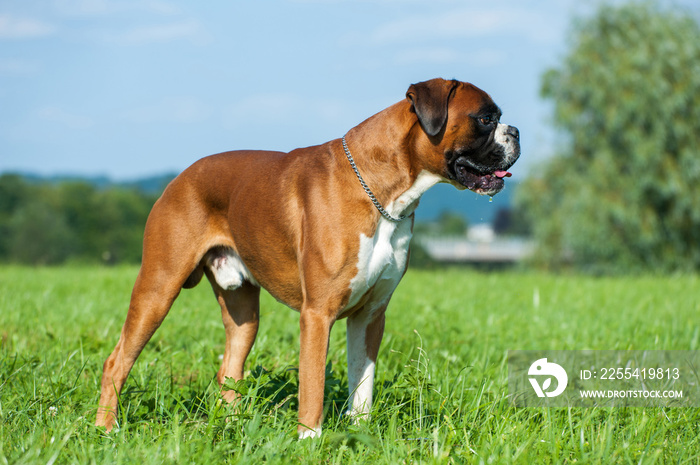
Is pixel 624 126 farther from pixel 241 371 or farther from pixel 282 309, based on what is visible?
pixel 241 371

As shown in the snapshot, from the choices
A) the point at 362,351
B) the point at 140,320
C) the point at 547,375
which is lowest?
the point at 547,375

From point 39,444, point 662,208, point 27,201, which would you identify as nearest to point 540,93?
point 662,208

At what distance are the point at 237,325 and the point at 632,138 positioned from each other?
1699cm

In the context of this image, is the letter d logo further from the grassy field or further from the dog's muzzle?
the dog's muzzle

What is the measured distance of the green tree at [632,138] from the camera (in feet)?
59.2

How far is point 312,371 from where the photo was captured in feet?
10.3

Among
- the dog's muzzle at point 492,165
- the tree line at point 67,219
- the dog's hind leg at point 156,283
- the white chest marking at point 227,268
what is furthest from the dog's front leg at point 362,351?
the tree line at point 67,219

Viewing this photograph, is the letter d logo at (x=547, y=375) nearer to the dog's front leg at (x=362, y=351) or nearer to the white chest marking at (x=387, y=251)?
the dog's front leg at (x=362, y=351)

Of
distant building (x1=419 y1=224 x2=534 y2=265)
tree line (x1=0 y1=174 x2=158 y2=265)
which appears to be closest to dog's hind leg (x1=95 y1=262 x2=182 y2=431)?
tree line (x1=0 y1=174 x2=158 y2=265)

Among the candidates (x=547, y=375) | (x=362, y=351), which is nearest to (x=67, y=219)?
(x=547, y=375)

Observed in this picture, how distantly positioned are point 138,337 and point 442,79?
2238 millimetres

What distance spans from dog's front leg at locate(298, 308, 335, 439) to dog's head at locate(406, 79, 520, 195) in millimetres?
971

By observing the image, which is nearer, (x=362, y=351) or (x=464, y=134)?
(x=464, y=134)

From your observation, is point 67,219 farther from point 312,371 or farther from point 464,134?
point 464,134
